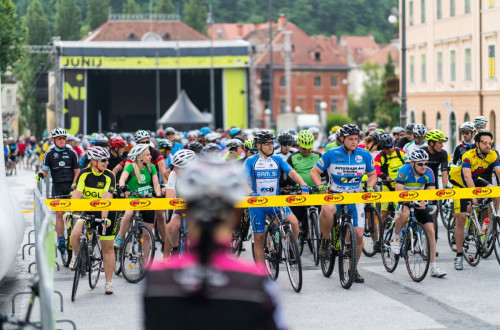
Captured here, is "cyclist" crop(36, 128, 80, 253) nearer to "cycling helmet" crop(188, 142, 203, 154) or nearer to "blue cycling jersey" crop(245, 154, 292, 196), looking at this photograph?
"cycling helmet" crop(188, 142, 203, 154)

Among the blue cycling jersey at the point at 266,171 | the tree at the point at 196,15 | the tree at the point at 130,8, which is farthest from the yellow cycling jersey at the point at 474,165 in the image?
the tree at the point at 196,15

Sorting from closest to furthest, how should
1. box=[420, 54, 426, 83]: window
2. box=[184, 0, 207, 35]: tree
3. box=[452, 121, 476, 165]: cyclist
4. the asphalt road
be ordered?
1. the asphalt road
2. box=[452, 121, 476, 165]: cyclist
3. box=[420, 54, 426, 83]: window
4. box=[184, 0, 207, 35]: tree

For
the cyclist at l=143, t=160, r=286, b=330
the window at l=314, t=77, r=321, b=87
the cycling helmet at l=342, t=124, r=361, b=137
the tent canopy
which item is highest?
the window at l=314, t=77, r=321, b=87

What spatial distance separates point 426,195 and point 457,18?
40797 mm

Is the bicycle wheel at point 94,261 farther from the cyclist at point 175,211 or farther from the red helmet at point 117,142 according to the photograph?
the red helmet at point 117,142

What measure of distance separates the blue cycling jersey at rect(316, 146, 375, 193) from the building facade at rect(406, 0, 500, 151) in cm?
3527

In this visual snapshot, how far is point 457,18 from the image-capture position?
171 feet

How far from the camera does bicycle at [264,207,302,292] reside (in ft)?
36.6

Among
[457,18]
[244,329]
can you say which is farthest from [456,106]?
[244,329]

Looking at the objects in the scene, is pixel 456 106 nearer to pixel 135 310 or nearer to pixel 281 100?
pixel 135 310

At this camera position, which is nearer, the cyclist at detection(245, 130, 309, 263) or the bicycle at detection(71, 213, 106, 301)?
the bicycle at detection(71, 213, 106, 301)

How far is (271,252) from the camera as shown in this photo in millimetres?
11812

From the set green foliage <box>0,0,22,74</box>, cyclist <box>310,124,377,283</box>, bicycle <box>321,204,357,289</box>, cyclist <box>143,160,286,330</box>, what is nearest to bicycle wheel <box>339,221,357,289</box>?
bicycle <box>321,204,357,289</box>

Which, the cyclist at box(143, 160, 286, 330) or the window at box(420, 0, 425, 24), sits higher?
the window at box(420, 0, 425, 24)
